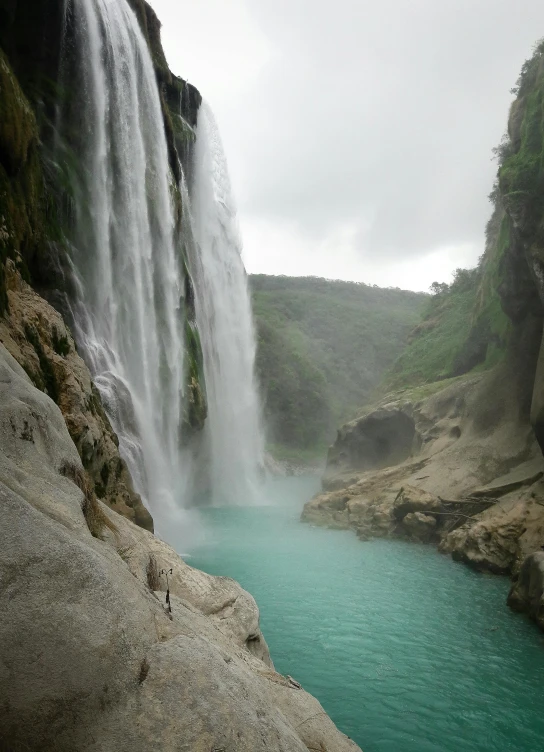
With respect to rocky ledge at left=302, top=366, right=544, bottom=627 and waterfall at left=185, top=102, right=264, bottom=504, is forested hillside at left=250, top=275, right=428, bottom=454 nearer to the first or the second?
waterfall at left=185, top=102, right=264, bottom=504

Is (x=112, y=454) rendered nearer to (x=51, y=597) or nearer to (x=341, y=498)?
(x=51, y=597)

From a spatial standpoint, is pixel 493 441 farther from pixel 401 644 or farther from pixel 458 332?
pixel 458 332

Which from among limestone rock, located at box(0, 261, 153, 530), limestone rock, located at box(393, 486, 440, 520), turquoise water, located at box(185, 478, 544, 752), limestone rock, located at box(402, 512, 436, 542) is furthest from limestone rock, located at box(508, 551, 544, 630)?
limestone rock, located at box(0, 261, 153, 530)

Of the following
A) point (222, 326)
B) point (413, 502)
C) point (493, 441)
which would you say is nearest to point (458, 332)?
point (222, 326)

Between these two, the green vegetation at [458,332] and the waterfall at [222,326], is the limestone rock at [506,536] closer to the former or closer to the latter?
the green vegetation at [458,332]

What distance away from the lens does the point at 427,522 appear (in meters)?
17.8

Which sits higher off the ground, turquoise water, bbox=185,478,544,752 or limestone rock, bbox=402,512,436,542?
limestone rock, bbox=402,512,436,542

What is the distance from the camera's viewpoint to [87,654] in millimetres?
3102

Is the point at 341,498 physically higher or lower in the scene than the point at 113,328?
lower

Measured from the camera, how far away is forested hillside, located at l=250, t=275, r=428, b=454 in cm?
5522

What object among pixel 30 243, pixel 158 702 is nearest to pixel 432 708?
pixel 158 702

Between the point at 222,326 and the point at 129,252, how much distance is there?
15.8 meters

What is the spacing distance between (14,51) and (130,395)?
12.5 metres

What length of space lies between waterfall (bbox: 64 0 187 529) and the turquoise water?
5.29 m
